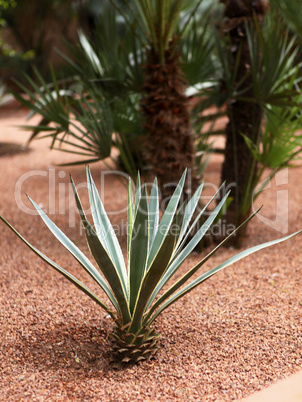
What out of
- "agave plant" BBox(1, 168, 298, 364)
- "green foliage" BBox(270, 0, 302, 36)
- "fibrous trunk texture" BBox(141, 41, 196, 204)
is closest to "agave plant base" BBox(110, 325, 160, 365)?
"agave plant" BBox(1, 168, 298, 364)

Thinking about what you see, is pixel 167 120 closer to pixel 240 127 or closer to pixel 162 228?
pixel 240 127

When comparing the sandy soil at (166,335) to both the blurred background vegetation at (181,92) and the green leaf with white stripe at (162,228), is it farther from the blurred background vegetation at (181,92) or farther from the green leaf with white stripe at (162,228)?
the blurred background vegetation at (181,92)

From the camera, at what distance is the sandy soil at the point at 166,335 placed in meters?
1.88

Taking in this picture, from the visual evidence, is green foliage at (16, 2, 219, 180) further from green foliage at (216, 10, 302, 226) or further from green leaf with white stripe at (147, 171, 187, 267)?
green leaf with white stripe at (147, 171, 187, 267)

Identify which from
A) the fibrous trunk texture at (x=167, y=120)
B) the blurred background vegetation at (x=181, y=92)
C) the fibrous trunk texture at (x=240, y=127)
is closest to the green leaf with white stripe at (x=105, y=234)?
the blurred background vegetation at (x=181, y=92)

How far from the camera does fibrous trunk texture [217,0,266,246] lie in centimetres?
333

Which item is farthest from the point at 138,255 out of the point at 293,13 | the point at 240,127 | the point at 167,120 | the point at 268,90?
the point at 293,13

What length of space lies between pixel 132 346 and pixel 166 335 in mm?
291

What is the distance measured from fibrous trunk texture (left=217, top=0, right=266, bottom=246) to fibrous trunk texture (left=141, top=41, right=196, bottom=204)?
406 mm

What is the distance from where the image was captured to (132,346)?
2.00 m

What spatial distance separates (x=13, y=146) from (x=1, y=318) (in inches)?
194

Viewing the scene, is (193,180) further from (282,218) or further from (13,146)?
(13,146)

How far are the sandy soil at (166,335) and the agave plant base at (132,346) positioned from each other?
0.04 m

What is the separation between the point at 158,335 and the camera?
210cm
